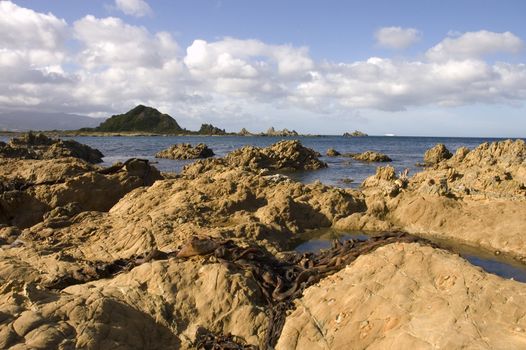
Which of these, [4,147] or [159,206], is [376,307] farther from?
[4,147]

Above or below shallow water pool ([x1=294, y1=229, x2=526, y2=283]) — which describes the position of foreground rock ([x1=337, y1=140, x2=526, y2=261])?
above

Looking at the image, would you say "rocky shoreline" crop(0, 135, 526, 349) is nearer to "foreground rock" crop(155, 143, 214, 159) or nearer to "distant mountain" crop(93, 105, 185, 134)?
"foreground rock" crop(155, 143, 214, 159)

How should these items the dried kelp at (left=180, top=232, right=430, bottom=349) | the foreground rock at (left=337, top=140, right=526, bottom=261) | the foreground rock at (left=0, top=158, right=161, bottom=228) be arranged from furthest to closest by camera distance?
1. the foreground rock at (left=0, top=158, right=161, bottom=228)
2. the foreground rock at (left=337, top=140, right=526, bottom=261)
3. the dried kelp at (left=180, top=232, right=430, bottom=349)

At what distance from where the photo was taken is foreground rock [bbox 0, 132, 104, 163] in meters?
30.7

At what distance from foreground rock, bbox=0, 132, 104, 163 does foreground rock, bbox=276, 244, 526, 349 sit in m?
29.1

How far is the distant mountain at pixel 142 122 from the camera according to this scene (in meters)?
132

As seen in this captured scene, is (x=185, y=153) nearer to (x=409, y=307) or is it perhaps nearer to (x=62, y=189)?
(x=62, y=189)

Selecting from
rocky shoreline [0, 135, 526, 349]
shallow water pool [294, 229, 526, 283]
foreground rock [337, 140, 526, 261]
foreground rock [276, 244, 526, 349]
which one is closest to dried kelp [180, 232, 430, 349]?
rocky shoreline [0, 135, 526, 349]

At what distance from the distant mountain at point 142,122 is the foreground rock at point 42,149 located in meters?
93.6

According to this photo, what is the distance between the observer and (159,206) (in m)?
11.0

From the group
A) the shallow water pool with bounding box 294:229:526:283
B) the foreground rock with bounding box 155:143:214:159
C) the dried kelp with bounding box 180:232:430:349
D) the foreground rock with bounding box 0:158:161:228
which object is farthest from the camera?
the foreground rock with bounding box 155:143:214:159

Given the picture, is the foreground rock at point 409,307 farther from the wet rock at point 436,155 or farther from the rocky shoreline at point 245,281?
the wet rock at point 436,155

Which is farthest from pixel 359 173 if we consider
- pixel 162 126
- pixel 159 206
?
pixel 162 126

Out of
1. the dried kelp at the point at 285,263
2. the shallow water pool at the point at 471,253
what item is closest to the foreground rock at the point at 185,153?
the shallow water pool at the point at 471,253
